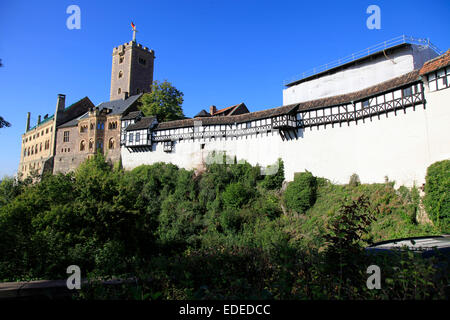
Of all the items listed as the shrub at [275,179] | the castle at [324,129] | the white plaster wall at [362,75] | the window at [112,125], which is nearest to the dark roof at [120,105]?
the castle at [324,129]

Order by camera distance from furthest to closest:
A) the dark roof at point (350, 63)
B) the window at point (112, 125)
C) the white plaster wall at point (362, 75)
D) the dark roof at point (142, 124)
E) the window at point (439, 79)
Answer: the window at point (112, 125)
the dark roof at point (142, 124)
the dark roof at point (350, 63)
the white plaster wall at point (362, 75)
the window at point (439, 79)

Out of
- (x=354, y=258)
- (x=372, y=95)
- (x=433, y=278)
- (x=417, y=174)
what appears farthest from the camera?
(x=372, y=95)

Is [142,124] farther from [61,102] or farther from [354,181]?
[354,181]

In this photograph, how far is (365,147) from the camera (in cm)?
2403

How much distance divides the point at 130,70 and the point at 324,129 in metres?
43.1

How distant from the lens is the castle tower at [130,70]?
5644 centimetres

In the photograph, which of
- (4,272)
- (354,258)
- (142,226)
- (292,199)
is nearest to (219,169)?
(292,199)

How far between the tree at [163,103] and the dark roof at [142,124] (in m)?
2.63

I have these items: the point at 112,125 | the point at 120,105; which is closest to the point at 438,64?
the point at 112,125

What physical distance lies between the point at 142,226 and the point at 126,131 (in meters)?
25.8

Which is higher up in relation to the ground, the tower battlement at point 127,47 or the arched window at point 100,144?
the tower battlement at point 127,47

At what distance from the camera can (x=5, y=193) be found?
3175cm

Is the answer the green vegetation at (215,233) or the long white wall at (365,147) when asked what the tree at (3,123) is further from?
the long white wall at (365,147)

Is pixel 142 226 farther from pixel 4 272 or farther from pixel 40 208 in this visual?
pixel 4 272
